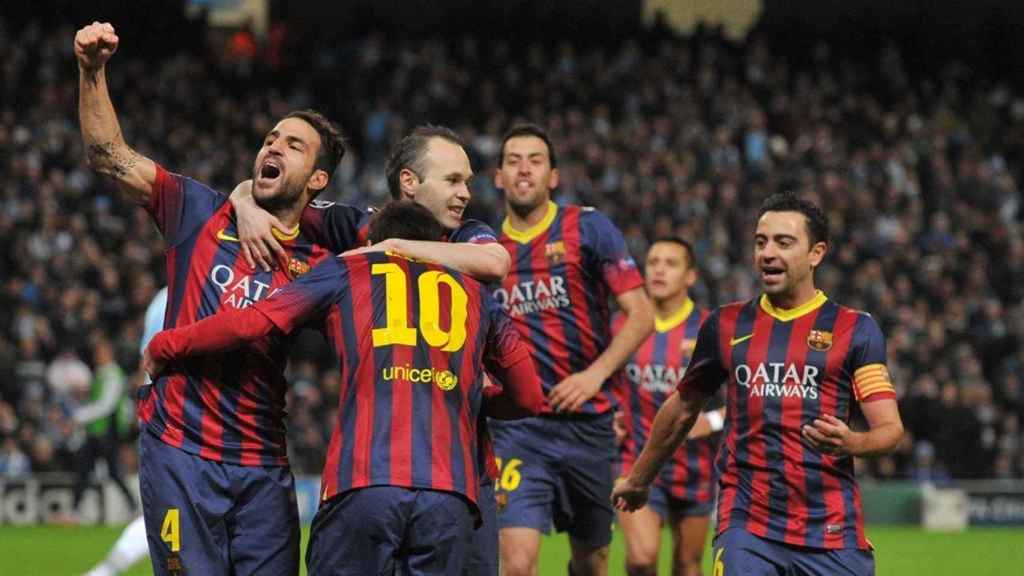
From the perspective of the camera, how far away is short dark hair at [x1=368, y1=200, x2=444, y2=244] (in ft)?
17.7

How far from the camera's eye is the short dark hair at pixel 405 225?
5.39m

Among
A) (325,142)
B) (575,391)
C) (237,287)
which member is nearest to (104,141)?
(237,287)

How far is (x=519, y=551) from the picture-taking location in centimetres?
808

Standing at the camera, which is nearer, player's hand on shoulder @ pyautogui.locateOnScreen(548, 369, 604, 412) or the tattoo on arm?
the tattoo on arm

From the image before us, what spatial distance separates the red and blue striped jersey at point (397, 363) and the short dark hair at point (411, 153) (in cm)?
83

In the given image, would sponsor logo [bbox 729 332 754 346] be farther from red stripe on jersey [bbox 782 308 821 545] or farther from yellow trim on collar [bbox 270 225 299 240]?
yellow trim on collar [bbox 270 225 299 240]

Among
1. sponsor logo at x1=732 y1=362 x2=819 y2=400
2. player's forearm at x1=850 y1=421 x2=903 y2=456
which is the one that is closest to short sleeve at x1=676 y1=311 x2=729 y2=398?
sponsor logo at x1=732 y1=362 x2=819 y2=400

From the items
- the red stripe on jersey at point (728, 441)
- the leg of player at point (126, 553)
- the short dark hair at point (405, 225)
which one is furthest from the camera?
the leg of player at point (126, 553)

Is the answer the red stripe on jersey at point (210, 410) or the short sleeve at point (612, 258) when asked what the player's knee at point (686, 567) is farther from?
the red stripe on jersey at point (210, 410)

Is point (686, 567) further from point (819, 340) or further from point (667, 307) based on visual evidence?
point (819, 340)

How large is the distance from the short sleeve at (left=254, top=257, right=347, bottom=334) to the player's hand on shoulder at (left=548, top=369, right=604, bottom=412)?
278 cm

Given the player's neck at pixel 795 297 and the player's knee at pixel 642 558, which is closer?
the player's neck at pixel 795 297

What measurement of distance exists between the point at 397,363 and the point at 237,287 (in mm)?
831

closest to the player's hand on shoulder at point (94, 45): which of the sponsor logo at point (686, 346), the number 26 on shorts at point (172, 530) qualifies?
the number 26 on shorts at point (172, 530)
